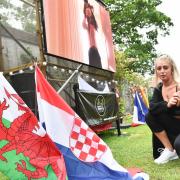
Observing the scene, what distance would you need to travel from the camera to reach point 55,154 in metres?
2.96

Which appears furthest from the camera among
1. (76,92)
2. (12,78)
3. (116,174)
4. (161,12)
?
(161,12)

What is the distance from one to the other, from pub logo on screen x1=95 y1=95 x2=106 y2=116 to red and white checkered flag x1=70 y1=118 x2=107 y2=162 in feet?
11.3

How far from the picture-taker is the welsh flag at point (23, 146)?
2.82m

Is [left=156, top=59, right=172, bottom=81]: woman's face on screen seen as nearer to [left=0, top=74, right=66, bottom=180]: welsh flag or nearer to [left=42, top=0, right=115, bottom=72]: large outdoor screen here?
[left=0, top=74, right=66, bottom=180]: welsh flag

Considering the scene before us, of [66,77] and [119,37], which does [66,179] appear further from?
[119,37]

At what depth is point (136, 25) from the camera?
75.6 ft

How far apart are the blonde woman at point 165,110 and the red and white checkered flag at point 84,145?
1.04 metres

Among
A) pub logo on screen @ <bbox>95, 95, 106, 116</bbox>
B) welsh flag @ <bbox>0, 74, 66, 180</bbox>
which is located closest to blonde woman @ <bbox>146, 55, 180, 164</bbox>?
welsh flag @ <bbox>0, 74, 66, 180</bbox>

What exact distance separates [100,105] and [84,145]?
145 inches

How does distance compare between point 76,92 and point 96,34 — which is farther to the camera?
point 96,34

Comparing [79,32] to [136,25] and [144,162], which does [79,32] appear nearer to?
[144,162]

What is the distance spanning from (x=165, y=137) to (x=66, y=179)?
156 centimetres

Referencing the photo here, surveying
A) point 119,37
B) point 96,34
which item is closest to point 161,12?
point 119,37

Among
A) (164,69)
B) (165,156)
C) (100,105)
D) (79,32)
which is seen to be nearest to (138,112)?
(100,105)
